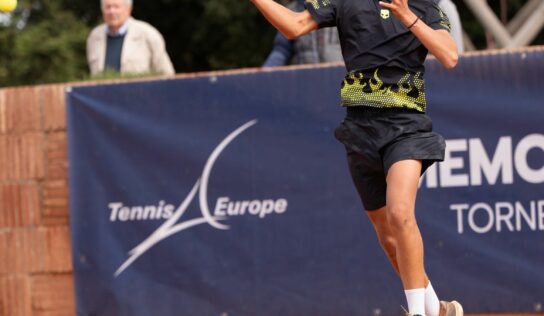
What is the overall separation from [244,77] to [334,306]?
1.69 metres

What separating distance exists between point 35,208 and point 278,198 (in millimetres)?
1858

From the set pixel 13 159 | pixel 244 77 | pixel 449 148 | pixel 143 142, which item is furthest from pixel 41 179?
pixel 449 148

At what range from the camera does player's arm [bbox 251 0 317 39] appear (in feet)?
22.5

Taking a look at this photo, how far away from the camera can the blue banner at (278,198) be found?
8297 millimetres

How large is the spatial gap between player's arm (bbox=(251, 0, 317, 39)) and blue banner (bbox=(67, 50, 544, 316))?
1691mm

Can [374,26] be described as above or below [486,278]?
above

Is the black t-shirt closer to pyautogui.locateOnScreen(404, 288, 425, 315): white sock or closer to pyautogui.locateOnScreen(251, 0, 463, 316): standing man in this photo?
pyautogui.locateOnScreen(251, 0, 463, 316): standing man

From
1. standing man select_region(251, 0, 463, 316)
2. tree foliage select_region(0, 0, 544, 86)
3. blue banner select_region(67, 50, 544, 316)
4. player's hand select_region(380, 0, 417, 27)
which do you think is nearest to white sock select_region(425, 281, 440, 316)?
standing man select_region(251, 0, 463, 316)

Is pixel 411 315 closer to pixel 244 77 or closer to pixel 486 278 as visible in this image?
pixel 486 278

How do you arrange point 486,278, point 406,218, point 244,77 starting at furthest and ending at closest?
1. point 244,77
2. point 486,278
3. point 406,218

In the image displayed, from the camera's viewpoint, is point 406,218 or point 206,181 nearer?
point 406,218

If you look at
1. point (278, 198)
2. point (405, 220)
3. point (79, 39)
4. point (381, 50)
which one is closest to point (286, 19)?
point (381, 50)

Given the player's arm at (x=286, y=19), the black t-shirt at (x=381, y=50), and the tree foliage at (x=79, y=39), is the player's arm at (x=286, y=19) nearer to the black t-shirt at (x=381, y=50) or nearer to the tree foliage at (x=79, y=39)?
the black t-shirt at (x=381, y=50)

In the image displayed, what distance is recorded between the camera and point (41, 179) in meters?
9.36
